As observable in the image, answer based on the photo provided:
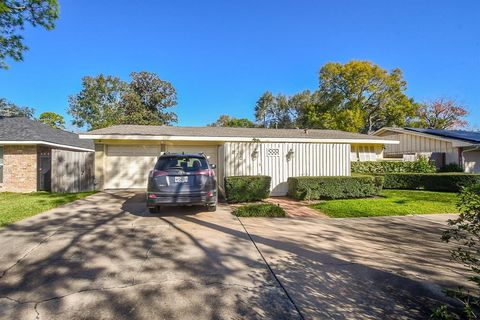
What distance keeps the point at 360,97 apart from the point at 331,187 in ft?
97.8

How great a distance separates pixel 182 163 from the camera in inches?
266

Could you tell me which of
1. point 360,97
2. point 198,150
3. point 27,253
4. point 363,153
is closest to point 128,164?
point 198,150

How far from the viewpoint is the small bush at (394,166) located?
48.3 ft

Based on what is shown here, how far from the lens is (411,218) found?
7238mm

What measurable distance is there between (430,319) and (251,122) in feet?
158


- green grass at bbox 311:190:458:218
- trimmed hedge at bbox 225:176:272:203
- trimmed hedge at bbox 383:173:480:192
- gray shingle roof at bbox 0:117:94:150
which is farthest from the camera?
gray shingle roof at bbox 0:117:94:150

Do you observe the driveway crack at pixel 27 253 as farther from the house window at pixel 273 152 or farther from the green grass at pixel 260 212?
the house window at pixel 273 152

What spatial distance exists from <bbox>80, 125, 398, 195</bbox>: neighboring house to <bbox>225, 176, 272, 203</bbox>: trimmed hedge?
1.27 meters

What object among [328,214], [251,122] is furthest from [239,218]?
[251,122]

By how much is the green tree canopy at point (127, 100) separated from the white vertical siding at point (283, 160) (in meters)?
23.9

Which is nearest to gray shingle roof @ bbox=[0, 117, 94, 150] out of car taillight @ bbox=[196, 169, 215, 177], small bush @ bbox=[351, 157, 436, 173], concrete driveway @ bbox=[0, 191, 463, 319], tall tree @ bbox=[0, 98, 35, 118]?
concrete driveway @ bbox=[0, 191, 463, 319]

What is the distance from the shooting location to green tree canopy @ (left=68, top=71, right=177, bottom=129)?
3152 cm

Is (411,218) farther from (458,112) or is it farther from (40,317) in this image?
(458,112)

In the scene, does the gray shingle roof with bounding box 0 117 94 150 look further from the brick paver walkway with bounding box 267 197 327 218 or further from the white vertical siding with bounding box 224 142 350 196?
the brick paver walkway with bounding box 267 197 327 218
